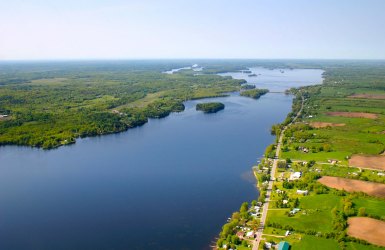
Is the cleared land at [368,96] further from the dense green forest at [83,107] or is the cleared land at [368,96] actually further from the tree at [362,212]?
the tree at [362,212]

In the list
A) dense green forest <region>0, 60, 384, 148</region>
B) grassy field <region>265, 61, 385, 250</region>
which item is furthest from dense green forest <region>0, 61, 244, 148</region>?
grassy field <region>265, 61, 385, 250</region>

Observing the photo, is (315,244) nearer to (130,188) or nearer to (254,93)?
(130,188)

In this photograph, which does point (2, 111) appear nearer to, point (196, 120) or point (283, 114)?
point (196, 120)

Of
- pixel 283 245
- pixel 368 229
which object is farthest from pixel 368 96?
pixel 283 245

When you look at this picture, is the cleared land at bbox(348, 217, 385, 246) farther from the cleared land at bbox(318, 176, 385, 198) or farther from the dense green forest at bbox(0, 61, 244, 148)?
the dense green forest at bbox(0, 61, 244, 148)

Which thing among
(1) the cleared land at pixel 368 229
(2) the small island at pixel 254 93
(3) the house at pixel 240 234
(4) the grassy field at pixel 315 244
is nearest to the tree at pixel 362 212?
(1) the cleared land at pixel 368 229

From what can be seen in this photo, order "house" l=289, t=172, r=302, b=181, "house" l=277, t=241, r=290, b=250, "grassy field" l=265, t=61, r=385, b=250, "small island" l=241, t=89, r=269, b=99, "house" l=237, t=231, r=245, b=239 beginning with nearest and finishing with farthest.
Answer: "house" l=277, t=241, r=290, b=250 → "house" l=237, t=231, r=245, b=239 → "grassy field" l=265, t=61, r=385, b=250 → "house" l=289, t=172, r=302, b=181 → "small island" l=241, t=89, r=269, b=99
